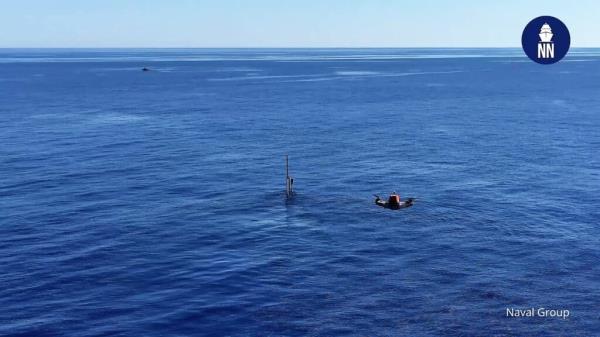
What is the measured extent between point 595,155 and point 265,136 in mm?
72786

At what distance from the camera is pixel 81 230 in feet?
246

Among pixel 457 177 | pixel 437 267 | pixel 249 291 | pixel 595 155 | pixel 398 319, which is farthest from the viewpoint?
pixel 595 155

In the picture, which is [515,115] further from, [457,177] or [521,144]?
[457,177]

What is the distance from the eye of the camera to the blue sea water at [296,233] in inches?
2109

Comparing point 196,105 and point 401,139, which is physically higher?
point 196,105

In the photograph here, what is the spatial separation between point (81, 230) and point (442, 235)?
47262 millimetres

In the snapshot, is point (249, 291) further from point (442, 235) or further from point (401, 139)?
point (401, 139)

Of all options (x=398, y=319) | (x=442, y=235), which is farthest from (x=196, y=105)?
(x=398, y=319)

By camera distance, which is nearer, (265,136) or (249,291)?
(249,291)

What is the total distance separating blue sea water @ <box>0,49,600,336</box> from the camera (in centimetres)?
5356

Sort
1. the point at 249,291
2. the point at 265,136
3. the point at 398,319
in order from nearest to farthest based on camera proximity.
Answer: the point at 398,319, the point at 249,291, the point at 265,136

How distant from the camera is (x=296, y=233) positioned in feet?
249

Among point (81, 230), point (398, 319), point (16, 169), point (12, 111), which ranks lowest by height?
point (398, 319)

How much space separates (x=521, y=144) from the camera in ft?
424
